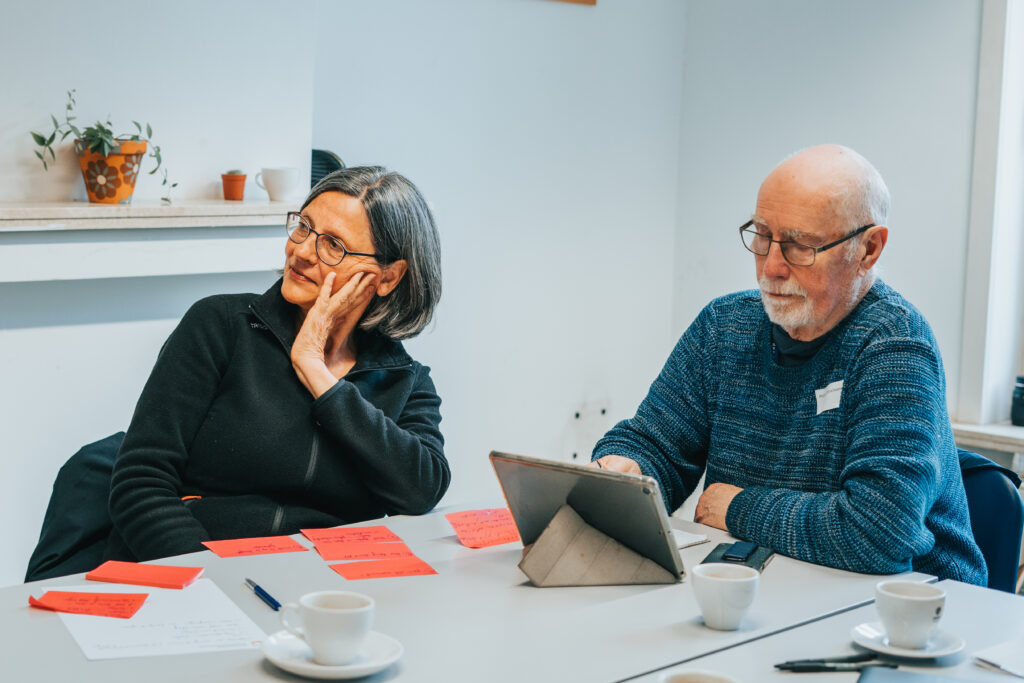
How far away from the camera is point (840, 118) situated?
3.57m

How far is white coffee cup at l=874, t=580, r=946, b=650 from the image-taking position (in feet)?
4.06

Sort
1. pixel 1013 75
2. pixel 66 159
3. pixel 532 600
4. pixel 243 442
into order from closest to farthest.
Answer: pixel 532 600 < pixel 243 442 < pixel 66 159 < pixel 1013 75

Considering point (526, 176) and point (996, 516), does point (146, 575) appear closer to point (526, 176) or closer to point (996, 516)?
point (996, 516)

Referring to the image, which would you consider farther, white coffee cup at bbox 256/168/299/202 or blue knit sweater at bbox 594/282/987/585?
white coffee cup at bbox 256/168/299/202

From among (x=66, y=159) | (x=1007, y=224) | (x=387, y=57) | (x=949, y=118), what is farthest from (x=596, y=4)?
(x=66, y=159)

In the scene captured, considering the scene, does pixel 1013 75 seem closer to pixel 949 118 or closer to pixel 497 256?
pixel 949 118

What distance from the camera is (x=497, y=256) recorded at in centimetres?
365

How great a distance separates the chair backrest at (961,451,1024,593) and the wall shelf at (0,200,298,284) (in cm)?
178

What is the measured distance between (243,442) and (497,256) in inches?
72.5

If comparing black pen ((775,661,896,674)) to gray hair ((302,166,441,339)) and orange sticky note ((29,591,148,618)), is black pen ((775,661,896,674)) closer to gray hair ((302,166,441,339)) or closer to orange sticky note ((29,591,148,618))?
orange sticky note ((29,591,148,618))

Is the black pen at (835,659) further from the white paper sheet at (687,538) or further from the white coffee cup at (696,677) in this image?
the white paper sheet at (687,538)

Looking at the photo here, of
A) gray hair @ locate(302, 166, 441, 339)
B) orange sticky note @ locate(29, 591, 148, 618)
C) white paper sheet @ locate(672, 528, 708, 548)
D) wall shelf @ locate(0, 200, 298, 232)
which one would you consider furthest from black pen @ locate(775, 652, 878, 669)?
wall shelf @ locate(0, 200, 298, 232)

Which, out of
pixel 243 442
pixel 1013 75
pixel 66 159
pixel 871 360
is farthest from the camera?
pixel 1013 75

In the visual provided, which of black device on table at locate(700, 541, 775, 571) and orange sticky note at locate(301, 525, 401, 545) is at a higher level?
black device on table at locate(700, 541, 775, 571)
